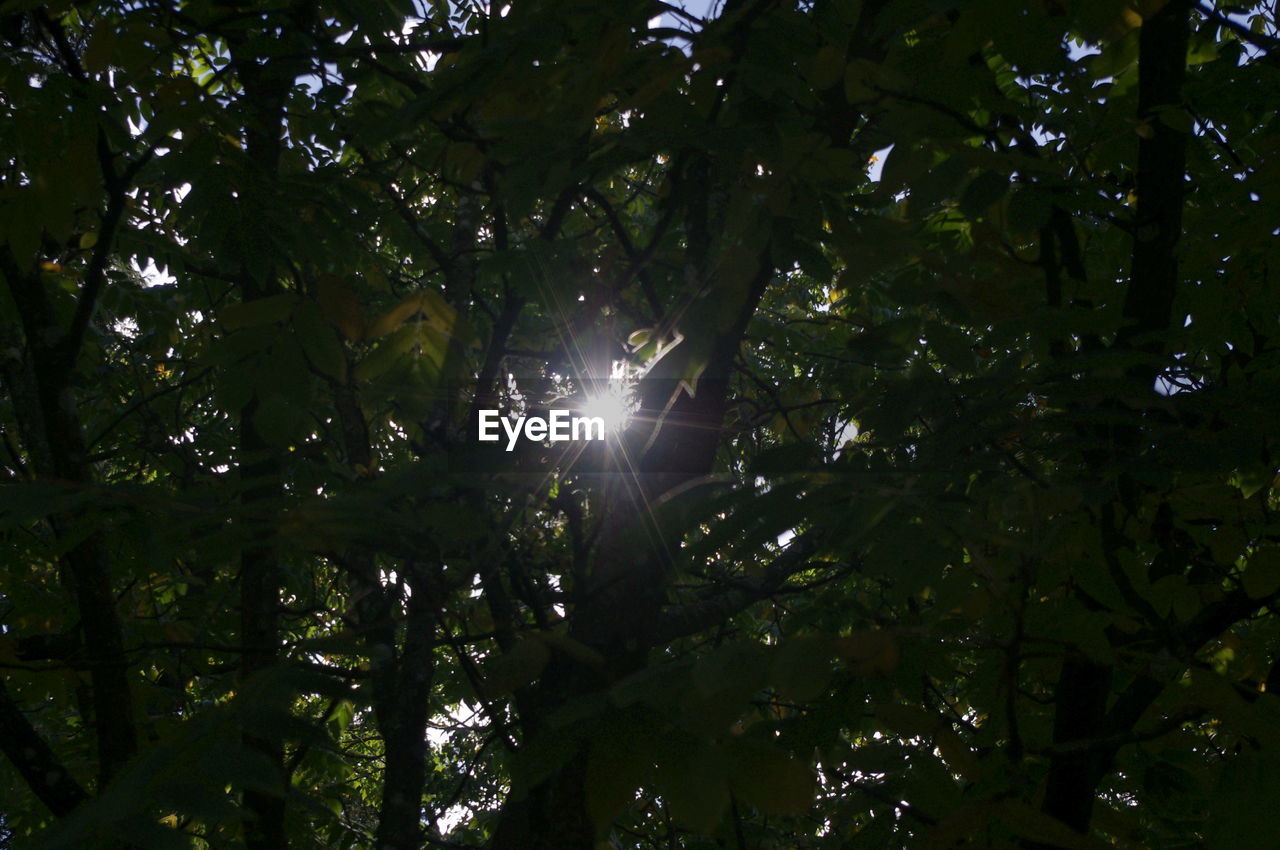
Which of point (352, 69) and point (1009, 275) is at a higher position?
point (352, 69)

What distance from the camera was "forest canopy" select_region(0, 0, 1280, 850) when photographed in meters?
1.46

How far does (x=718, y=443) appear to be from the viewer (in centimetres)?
268

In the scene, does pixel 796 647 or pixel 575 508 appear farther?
pixel 575 508

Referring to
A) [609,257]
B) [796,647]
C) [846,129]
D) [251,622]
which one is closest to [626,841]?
[251,622]

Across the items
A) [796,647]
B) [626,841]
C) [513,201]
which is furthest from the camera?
[626,841]

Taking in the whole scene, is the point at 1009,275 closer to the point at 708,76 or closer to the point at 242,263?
the point at 708,76

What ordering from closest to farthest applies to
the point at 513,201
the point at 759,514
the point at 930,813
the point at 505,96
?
the point at 759,514 → the point at 930,813 → the point at 513,201 → the point at 505,96

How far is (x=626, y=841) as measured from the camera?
16.0ft

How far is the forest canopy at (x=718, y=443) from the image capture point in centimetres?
146

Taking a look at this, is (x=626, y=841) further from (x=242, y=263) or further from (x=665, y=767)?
(x=665, y=767)

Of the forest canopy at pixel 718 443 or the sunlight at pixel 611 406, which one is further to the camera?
the sunlight at pixel 611 406

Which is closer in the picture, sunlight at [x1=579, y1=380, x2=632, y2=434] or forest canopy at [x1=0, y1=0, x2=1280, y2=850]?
forest canopy at [x1=0, y1=0, x2=1280, y2=850]

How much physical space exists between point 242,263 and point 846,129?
73.9 inches


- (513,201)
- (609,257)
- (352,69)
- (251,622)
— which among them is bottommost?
(251,622)
